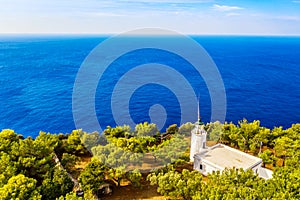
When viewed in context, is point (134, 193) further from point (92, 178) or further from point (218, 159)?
point (218, 159)

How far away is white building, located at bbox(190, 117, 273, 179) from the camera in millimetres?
28797

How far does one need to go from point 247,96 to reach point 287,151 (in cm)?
5765

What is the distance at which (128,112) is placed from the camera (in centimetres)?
6800

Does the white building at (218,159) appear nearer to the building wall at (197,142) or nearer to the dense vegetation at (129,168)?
the building wall at (197,142)

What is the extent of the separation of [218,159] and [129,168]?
35.0 feet

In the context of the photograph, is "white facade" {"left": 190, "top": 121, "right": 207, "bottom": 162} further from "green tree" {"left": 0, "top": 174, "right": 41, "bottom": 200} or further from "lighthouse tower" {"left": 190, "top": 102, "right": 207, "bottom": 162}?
"green tree" {"left": 0, "top": 174, "right": 41, "bottom": 200}

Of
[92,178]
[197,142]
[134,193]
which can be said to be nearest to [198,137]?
[197,142]

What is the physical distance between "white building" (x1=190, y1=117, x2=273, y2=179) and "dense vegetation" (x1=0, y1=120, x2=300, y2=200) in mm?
1544

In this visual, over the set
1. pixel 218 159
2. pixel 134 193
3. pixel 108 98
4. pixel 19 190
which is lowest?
pixel 134 193

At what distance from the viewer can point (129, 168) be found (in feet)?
91.6

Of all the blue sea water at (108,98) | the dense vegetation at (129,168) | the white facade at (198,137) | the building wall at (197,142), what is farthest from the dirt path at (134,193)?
the blue sea water at (108,98)

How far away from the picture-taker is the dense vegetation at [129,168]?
21.2 metres

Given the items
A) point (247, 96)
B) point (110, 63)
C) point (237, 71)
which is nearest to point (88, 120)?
point (247, 96)

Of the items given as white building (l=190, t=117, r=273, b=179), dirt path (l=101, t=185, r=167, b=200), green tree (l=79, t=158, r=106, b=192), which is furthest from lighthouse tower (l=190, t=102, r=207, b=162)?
green tree (l=79, t=158, r=106, b=192)
